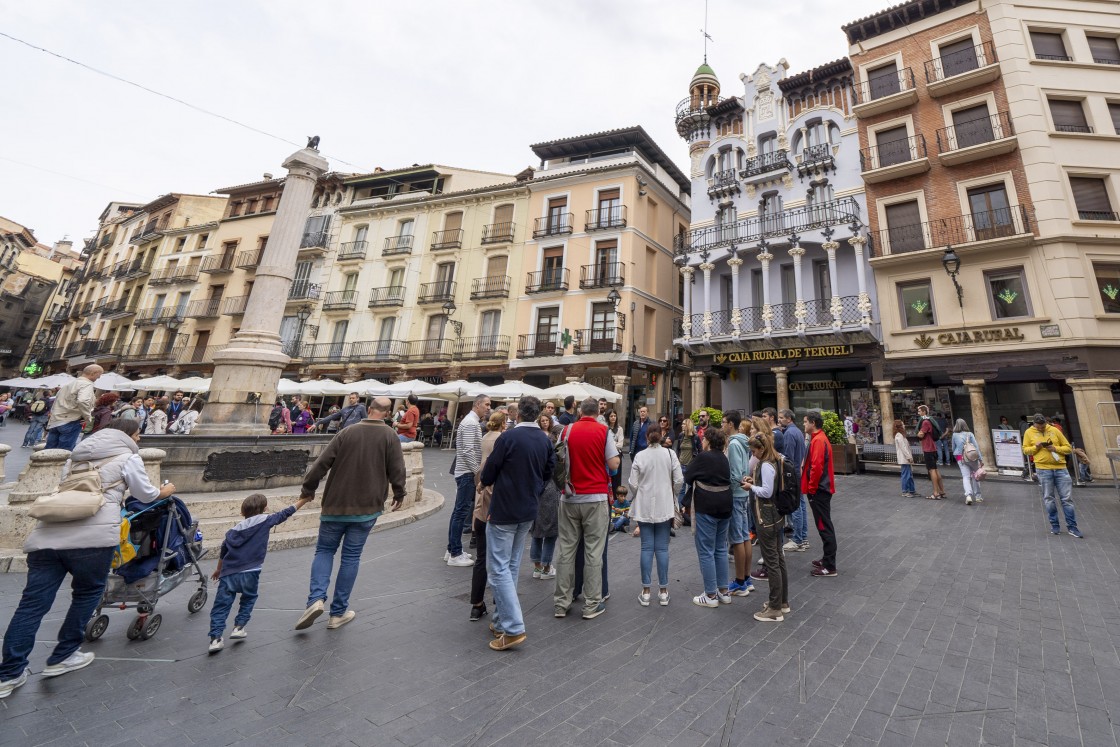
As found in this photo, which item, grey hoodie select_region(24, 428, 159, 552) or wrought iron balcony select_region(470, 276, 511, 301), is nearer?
grey hoodie select_region(24, 428, 159, 552)

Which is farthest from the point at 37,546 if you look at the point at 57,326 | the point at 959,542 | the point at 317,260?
the point at 57,326

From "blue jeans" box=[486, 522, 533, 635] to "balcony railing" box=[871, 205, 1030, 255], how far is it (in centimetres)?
1923

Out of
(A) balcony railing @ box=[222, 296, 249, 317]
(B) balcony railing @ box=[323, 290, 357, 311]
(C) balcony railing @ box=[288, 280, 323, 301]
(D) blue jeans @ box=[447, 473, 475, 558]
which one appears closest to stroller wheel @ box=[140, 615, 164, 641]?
(D) blue jeans @ box=[447, 473, 475, 558]

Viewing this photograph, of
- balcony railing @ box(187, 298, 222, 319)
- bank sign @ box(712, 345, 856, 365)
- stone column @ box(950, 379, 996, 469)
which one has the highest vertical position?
balcony railing @ box(187, 298, 222, 319)

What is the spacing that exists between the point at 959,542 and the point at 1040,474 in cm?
206

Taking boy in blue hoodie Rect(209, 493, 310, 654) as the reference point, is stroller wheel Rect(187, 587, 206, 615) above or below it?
below

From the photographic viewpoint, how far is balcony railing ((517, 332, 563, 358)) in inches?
893

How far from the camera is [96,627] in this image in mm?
3418

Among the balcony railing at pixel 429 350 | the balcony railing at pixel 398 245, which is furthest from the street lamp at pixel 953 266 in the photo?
the balcony railing at pixel 398 245

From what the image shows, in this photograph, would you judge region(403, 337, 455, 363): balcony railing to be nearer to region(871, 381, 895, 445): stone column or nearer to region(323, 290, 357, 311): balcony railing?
region(323, 290, 357, 311): balcony railing

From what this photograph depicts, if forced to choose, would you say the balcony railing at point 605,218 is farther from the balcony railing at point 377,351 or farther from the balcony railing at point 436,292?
the balcony railing at point 377,351

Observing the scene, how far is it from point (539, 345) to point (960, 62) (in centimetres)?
A: 2042

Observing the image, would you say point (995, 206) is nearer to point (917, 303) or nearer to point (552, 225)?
point (917, 303)

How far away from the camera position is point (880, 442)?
57.0ft
